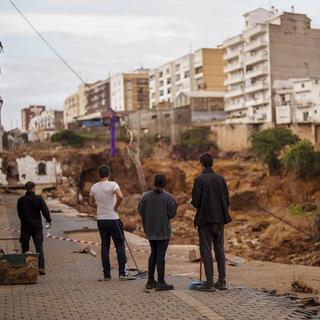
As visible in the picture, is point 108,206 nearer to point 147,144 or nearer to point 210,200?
point 210,200

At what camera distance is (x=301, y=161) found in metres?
42.3

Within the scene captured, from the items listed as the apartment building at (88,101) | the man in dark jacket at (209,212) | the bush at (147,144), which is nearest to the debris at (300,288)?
the man in dark jacket at (209,212)

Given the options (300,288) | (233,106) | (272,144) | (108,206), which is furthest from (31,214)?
(233,106)

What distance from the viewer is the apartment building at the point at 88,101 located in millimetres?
116250

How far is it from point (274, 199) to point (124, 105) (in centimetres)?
6498

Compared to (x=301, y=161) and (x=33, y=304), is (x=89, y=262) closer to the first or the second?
(x=33, y=304)

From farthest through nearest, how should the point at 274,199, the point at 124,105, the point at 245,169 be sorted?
the point at 124,105
the point at 245,169
the point at 274,199

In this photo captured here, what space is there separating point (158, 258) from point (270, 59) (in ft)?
176

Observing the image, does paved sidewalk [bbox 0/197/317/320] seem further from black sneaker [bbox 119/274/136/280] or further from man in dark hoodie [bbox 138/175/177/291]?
man in dark hoodie [bbox 138/175/177/291]

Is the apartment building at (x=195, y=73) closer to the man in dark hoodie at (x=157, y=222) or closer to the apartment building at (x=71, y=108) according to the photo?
the apartment building at (x=71, y=108)

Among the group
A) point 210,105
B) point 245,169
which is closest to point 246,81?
point 210,105

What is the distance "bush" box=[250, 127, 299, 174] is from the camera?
46.2 meters

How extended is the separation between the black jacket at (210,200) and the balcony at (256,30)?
54.3 m

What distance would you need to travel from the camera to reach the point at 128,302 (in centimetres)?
729
